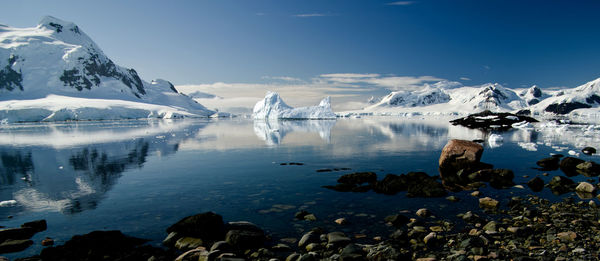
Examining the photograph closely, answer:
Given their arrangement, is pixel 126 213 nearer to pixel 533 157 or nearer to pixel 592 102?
pixel 533 157

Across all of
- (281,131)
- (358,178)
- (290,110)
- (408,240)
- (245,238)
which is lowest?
(408,240)

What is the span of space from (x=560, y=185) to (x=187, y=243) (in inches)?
591

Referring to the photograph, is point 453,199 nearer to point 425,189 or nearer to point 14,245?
point 425,189

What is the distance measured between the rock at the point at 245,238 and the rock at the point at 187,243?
739 mm

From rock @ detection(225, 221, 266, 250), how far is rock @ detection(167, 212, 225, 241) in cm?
38

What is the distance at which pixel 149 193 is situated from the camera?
43.0 feet

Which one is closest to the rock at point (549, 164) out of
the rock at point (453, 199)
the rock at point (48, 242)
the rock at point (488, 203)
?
the rock at point (488, 203)

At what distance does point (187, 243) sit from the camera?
25.7 feet

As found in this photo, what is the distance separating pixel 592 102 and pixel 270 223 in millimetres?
267159

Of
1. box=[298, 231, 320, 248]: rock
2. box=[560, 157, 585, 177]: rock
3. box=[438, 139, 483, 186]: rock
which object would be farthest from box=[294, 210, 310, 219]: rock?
box=[560, 157, 585, 177]: rock

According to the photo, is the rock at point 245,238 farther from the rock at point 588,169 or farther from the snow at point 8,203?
the rock at point 588,169

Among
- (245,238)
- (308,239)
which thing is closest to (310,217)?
(308,239)

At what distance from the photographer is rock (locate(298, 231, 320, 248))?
25.7ft

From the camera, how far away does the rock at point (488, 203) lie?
408 inches
